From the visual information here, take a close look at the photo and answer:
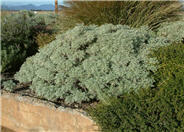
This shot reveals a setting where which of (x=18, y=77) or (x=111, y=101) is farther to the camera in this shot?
(x=18, y=77)

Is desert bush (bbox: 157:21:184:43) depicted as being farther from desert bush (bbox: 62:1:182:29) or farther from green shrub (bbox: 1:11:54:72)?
green shrub (bbox: 1:11:54:72)

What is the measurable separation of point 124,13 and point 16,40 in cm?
260

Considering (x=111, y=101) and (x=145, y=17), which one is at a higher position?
(x=145, y=17)

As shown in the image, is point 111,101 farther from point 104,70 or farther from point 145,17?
point 145,17

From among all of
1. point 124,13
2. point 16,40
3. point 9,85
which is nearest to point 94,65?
point 9,85

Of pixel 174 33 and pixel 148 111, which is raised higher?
pixel 174 33

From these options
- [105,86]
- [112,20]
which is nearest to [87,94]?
[105,86]

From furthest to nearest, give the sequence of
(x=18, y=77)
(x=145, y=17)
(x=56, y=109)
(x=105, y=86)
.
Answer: (x=145, y=17)
(x=18, y=77)
(x=105, y=86)
(x=56, y=109)

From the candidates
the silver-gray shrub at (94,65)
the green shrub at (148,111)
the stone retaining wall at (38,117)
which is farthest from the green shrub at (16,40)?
the green shrub at (148,111)

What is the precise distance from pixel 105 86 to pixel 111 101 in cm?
60

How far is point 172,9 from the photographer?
5.74 meters

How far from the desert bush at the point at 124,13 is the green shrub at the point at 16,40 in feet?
3.97

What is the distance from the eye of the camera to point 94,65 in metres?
3.46

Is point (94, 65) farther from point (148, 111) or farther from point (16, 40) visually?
point (16, 40)
